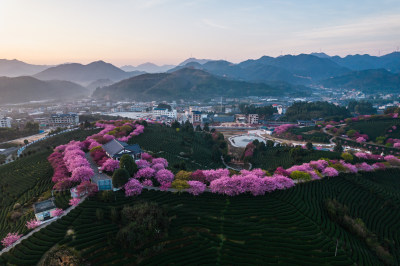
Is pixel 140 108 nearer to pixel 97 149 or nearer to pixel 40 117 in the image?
pixel 40 117

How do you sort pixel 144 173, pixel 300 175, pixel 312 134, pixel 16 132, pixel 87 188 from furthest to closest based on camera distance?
pixel 16 132
pixel 312 134
pixel 300 175
pixel 144 173
pixel 87 188

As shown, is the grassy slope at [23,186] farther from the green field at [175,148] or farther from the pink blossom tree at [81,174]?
the green field at [175,148]

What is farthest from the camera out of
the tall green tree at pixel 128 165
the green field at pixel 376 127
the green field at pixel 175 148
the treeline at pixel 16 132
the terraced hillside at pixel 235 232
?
the treeline at pixel 16 132

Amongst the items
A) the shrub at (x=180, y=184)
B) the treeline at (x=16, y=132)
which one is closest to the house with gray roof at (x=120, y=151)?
the shrub at (x=180, y=184)

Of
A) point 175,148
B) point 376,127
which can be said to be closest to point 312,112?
point 376,127

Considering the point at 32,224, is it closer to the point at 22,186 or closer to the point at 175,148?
the point at 22,186

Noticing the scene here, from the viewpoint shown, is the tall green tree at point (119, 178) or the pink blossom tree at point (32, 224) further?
the tall green tree at point (119, 178)

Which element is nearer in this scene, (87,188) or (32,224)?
(32,224)
